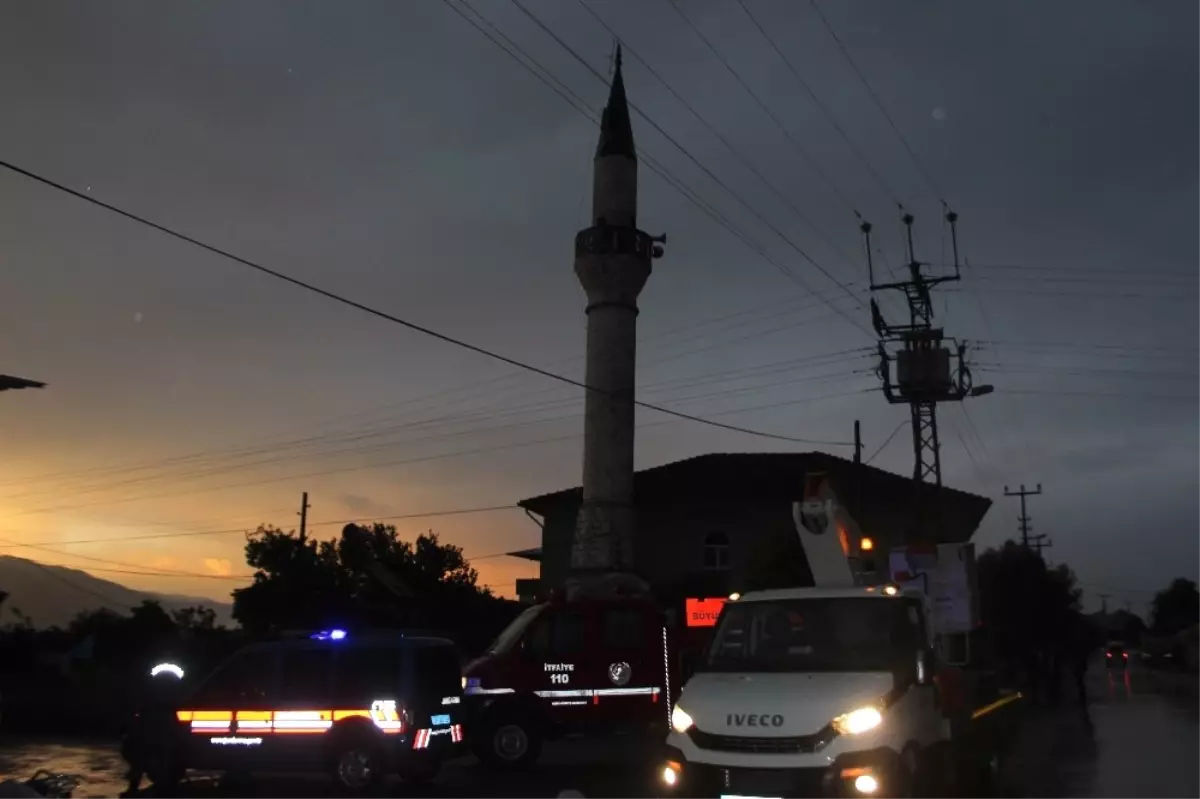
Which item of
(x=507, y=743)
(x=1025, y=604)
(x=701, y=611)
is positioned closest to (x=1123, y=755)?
(x=507, y=743)

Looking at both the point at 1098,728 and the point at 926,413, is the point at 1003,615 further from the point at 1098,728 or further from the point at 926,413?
the point at 1098,728

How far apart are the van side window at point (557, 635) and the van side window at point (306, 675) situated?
3.63 metres

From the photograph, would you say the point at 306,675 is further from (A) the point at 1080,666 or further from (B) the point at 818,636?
(A) the point at 1080,666

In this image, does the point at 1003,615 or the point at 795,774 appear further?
the point at 1003,615

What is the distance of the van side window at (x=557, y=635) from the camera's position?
634 inches

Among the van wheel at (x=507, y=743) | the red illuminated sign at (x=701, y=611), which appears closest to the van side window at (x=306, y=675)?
the van wheel at (x=507, y=743)

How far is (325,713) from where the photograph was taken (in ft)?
42.4

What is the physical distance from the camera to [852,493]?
45.8 metres

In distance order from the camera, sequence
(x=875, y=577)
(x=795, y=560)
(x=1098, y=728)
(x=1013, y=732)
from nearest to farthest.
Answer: (x=875, y=577) < (x=1013, y=732) < (x=1098, y=728) < (x=795, y=560)

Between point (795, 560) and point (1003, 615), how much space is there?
48.8 feet

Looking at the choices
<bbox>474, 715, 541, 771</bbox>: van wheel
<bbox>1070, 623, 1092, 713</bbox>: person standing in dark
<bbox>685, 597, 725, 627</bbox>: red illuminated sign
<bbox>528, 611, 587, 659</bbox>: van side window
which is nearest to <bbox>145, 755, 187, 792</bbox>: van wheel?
<bbox>474, 715, 541, 771</bbox>: van wheel

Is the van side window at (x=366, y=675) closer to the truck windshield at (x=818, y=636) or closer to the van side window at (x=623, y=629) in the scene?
the van side window at (x=623, y=629)

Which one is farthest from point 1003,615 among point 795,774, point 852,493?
point 795,774

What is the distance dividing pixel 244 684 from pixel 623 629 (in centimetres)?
551
